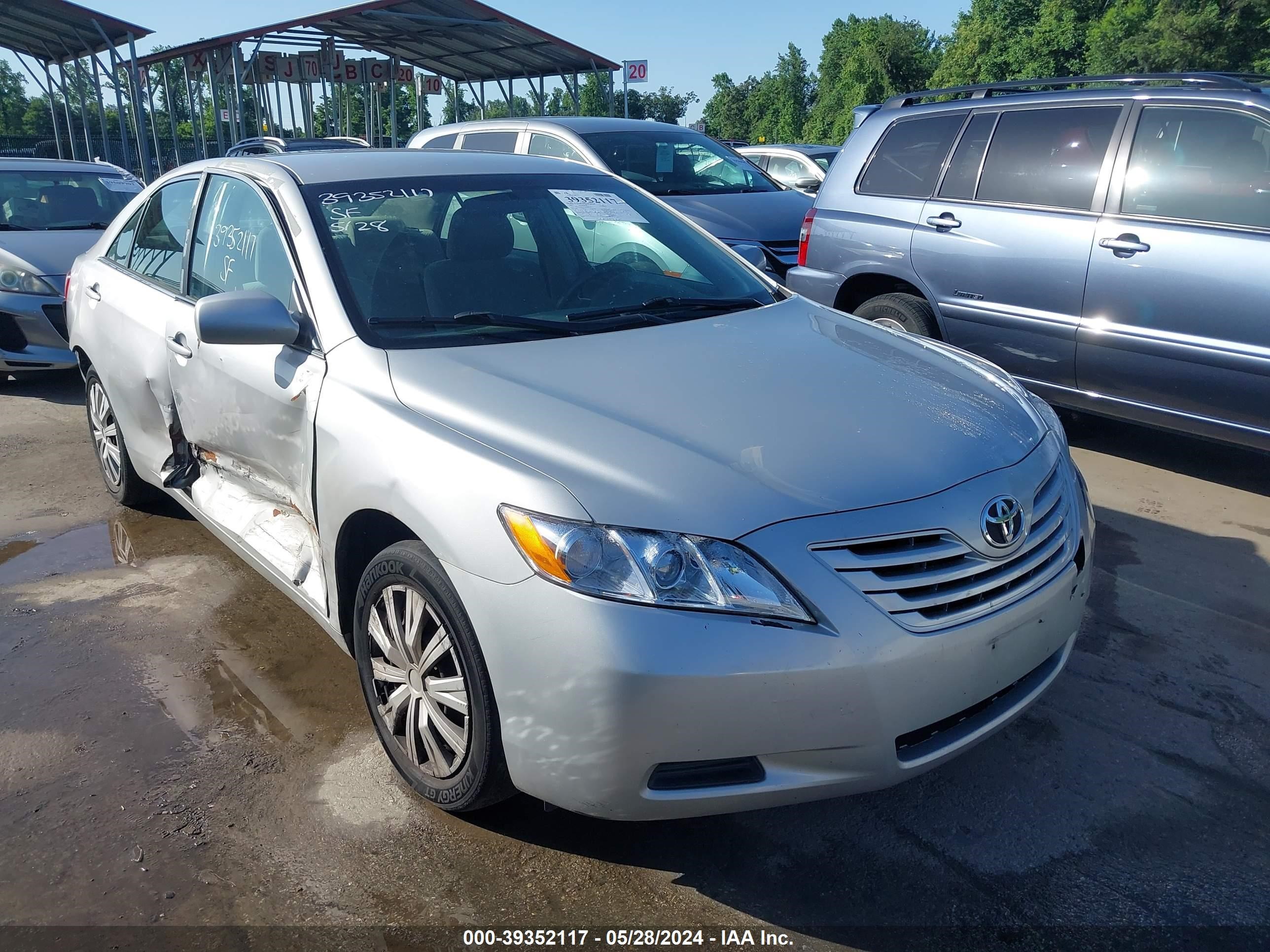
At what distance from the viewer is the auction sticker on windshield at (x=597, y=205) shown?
A: 143 inches

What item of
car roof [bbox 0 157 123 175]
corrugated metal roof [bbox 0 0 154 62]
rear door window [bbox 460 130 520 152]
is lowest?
car roof [bbox 0 157 123 175]

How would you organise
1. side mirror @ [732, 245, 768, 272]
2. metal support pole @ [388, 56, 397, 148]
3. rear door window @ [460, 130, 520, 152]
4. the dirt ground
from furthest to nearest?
metal support pole @ [388, 56, 397, 148]
rear door window @ [460, 130, 520, 152]
side mirror @ [732, 245, 768, 272]
the dirt ground

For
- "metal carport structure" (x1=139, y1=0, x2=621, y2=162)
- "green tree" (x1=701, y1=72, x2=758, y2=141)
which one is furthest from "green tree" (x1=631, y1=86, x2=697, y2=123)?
"metal carport structure" (x1=139, y1=0, x2=621, y2=162)

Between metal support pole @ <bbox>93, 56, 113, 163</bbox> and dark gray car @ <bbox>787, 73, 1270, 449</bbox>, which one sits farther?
metal support pole @ <bbox>93, 56, 113, 163</bbox>

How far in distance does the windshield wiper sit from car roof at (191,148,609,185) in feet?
2.53

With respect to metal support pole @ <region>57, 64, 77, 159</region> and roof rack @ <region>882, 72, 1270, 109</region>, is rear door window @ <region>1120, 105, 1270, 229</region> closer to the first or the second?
roof rack @ <region>882, 72, 1270, 109</region>

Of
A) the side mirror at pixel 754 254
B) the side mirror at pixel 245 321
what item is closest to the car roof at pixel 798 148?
the side mirror at pixel 754 254

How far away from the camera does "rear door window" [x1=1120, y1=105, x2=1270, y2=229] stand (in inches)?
176

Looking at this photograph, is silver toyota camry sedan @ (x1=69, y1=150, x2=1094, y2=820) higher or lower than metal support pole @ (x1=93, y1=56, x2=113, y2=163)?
lower

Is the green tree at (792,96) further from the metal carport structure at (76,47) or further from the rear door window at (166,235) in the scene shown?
the rear door window at (166,235)

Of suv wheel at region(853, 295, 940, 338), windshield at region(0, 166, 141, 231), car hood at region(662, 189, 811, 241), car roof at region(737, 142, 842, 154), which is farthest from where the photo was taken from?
car roof at region(737, 142, 842, 154)

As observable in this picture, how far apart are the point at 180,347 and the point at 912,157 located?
4.37 m

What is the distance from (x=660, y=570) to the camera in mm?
2061

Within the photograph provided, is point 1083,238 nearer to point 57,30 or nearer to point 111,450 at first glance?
point 111,450
